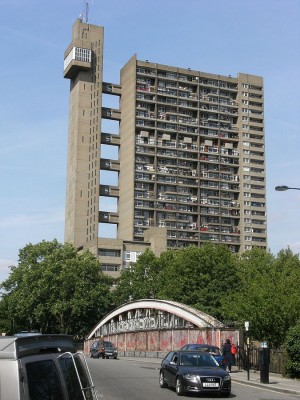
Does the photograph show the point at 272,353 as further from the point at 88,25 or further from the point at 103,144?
the point at 88,25

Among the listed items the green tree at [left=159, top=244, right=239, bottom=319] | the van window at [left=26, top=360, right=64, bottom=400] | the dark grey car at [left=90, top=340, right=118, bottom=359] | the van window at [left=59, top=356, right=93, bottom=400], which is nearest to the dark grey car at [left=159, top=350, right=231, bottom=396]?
the van window at [left=59, top=356, right=93, bottom=400]

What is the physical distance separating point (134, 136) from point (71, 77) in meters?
19.8

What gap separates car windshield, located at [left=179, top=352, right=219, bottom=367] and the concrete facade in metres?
88.0

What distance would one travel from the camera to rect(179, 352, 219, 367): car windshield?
18.2 m

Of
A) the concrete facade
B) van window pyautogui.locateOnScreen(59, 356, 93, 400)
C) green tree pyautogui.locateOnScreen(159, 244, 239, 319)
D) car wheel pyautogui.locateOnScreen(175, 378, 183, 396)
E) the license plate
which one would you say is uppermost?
the concrete facade

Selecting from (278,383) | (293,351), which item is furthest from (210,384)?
(293,351)

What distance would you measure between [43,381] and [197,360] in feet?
45.9

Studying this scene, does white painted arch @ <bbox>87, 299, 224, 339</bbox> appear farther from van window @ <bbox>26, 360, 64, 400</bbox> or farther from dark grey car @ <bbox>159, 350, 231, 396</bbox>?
van window @ <bbox>26, 360, 64, 400</bbox>

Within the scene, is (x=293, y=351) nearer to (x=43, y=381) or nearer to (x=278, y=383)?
(x=278, y=383)

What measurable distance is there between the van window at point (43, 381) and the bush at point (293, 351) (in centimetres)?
2000

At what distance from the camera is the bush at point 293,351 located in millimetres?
23719

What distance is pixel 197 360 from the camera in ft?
60.2

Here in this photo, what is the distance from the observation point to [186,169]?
122m

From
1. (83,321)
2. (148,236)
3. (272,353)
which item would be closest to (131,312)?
(83,321)
